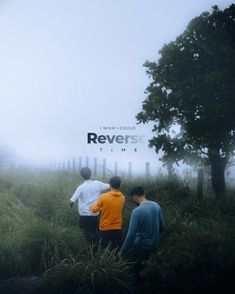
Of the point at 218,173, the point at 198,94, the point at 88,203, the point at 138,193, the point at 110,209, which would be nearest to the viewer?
the point at 138,193

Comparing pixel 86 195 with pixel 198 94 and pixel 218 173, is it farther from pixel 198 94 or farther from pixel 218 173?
pixel 218 173

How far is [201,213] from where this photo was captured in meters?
12.5

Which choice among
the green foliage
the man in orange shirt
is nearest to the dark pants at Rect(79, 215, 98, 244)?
the man in orange shirt

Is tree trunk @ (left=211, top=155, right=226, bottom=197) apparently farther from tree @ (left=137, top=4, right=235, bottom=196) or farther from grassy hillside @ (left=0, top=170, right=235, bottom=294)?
grassy hillside @ (left=0, top=170, right=235, bottom=294)

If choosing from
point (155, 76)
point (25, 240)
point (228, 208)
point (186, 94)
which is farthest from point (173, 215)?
point (155, 76)

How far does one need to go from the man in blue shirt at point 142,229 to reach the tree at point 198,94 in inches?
367

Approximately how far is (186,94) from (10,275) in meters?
10.3

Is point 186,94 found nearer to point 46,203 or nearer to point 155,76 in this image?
point 155,76

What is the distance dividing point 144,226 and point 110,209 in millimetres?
1225

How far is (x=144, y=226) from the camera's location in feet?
24.8

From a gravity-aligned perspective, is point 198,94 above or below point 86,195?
above

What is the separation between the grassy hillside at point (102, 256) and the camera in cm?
675

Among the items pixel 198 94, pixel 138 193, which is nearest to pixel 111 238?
pixel 138 193

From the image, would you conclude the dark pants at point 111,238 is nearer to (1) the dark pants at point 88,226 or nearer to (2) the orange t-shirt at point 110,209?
(2) the orange t-shirt at point 110,209
